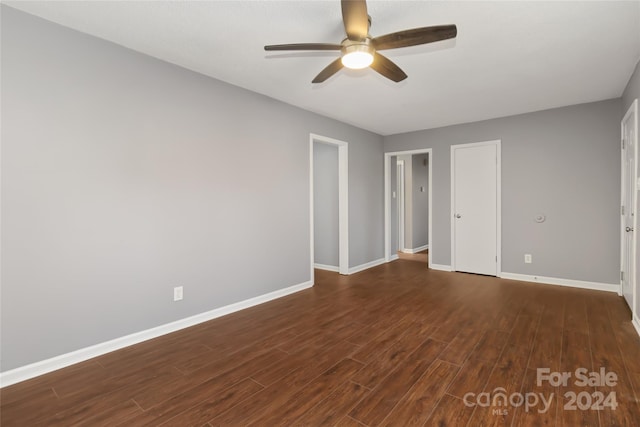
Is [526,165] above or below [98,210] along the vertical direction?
above

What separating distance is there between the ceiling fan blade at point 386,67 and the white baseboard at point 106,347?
2776 mm

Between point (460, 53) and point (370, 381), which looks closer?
point (370, 381)

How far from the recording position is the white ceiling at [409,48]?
207cm

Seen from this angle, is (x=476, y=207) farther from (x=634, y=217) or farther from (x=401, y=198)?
(x=401, y=198)

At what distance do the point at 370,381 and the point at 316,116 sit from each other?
3.57 meters

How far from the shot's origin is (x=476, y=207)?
502 centimetres

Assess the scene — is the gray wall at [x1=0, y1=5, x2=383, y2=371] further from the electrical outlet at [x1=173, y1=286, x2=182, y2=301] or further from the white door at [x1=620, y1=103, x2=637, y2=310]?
the white door at [x1=620, y1=103, x2=637, y2=310]

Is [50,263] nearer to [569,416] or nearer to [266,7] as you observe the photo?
[266,7]

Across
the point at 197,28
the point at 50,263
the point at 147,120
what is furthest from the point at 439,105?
the point at 50,263

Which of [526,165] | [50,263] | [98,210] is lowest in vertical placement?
[50,263]

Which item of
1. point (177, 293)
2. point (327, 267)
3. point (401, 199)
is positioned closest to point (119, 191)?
point (177, 293)

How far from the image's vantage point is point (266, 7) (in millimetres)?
2039

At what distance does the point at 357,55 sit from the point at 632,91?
131 inches

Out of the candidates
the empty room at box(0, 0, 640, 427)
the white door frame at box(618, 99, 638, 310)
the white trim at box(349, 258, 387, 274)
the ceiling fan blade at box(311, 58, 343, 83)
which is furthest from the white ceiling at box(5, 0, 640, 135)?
the white trim at box(349, 258, 387, 274)
